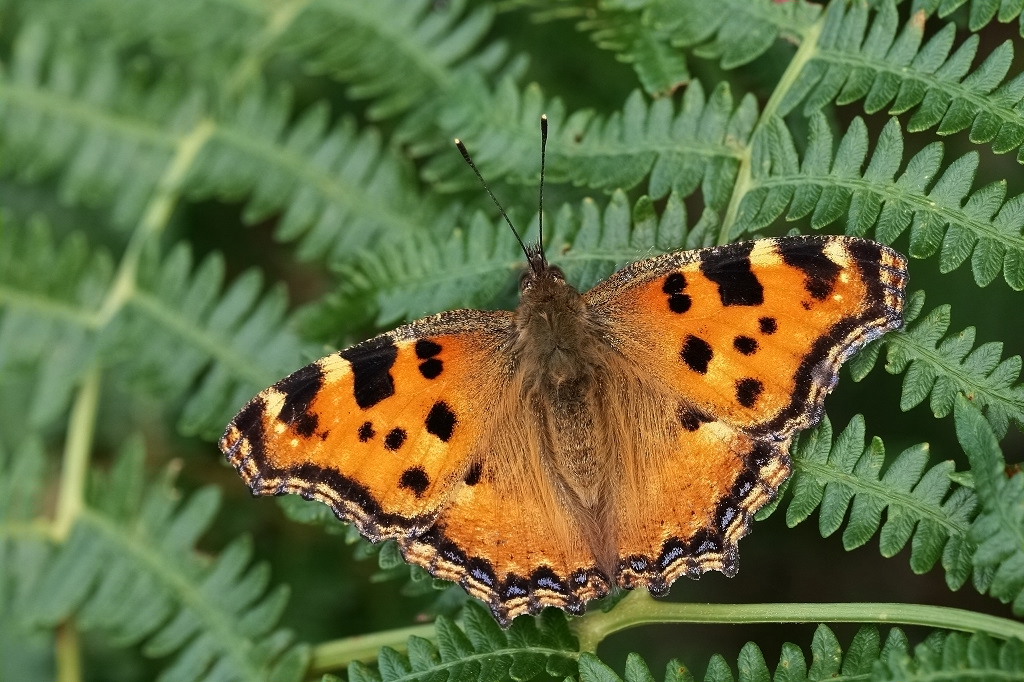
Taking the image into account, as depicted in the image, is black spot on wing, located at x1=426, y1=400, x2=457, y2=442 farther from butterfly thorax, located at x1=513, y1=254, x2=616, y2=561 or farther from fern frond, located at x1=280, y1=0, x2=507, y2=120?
fern frond, located at x1=280, y1=0, x2=507, y2=120

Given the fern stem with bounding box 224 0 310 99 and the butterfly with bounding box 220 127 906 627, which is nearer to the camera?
the butterfly with bounding box 220 127 906 627

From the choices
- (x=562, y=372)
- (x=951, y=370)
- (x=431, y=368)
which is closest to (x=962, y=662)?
(x=951, y=370)

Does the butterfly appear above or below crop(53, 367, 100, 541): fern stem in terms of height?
below

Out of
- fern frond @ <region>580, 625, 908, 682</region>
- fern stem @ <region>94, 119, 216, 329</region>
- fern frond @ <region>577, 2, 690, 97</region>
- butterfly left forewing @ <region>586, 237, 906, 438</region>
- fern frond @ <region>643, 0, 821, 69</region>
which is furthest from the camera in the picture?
fern stem @ <region>94, 119, 216, 329</region>

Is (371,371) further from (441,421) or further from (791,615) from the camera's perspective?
(791,615)

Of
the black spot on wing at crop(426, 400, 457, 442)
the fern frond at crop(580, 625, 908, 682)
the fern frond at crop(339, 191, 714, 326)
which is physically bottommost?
the fern frond at crop(580, 625, 908, 682)

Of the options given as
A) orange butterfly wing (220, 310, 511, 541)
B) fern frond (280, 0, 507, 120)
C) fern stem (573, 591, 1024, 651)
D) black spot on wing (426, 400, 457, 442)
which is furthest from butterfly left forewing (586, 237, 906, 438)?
fern frond (280, 0, 507, 120)

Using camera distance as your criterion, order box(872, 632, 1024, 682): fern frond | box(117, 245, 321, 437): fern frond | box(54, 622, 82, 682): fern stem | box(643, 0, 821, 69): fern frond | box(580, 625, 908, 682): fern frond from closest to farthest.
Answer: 1. box(872, 632, 1024, 682): fern frond
2. box(580, 625, 908, 682): fern frond
3. box(643, 0, 821, 69): fern frond
4. box(117, 245, 321, 437): fern frond
5. box(54, 622, 82, 682): fern stem

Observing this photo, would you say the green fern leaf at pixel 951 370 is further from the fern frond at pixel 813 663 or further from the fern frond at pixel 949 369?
the fern frond at pixel 813 663
